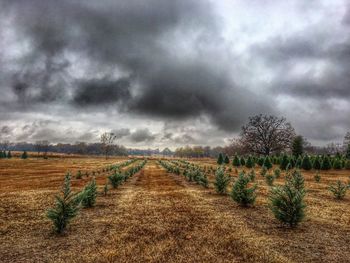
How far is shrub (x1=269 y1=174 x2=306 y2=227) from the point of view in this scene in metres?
8.55

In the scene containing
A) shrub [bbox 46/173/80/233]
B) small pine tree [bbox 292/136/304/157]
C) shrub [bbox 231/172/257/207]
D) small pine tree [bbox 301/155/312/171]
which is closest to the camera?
shrub [bbox 46/173/80/233]

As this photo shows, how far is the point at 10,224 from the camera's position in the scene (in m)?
9.12

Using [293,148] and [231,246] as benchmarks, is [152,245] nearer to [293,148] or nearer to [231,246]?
[231,246]

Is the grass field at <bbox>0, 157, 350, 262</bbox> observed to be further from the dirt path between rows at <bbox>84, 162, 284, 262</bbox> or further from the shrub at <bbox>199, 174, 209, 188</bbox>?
the shrub at <bbox>199, 174, 209, 188</bbox>

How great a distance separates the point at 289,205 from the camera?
28.6 feet

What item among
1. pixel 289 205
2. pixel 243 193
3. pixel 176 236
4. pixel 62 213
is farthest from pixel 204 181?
pixel 62 213

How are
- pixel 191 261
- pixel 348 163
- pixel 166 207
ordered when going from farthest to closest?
pixel 348 163, pixel 166 207, pixel 191 261

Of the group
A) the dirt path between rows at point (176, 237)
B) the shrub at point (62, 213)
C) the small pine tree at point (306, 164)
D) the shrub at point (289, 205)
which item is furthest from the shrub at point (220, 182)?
the small pine tree at point (306, 164)

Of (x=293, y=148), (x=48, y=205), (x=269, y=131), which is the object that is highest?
(x=269, y=131)

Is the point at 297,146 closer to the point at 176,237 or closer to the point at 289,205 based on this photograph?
the point at 289,205

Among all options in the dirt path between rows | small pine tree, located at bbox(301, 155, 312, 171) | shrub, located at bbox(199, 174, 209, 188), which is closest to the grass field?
the dirt path between rows

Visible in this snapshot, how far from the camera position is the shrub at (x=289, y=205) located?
28.1ft

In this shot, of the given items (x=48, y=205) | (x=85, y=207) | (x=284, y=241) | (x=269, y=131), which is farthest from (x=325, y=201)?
(x=269, y=131)

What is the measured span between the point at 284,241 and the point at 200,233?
259 centimetres
